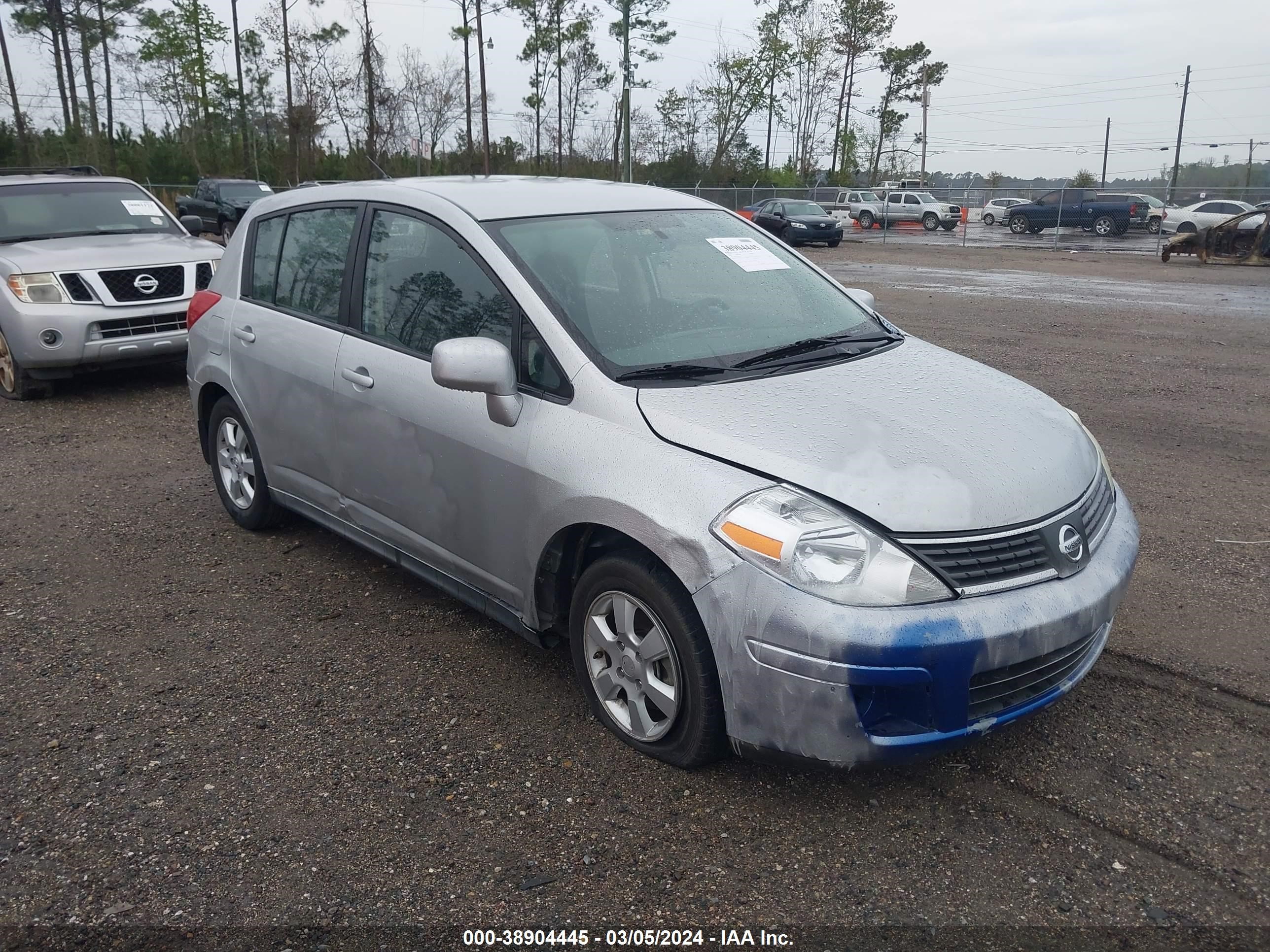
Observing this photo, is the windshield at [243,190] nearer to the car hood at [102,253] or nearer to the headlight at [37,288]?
the car hood at [102,253]

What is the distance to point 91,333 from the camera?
316 inches

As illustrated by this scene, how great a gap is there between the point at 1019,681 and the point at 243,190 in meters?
27.6

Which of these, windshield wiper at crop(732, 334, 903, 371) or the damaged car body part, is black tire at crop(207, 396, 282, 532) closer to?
windshield wiper at crop(732, 334, 903, 371)

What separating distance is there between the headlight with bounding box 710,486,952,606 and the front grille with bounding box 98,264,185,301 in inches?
283

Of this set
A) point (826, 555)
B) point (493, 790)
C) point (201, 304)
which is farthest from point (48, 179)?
point (826, 555)

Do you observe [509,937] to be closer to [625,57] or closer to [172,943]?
[172,943]

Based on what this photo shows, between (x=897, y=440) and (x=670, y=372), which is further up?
(x=670, y=372)

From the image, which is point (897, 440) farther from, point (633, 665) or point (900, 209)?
point (900, 209)

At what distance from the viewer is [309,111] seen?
155 feet

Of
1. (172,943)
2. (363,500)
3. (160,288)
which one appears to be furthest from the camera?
(160,288)

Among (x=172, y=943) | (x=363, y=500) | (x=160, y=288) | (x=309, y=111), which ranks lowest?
(x=172, y=943)

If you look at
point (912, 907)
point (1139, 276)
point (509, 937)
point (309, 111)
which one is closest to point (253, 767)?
point (509, 937)

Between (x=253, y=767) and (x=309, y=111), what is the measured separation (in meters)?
49.5

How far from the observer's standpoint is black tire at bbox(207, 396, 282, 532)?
4934 mm
